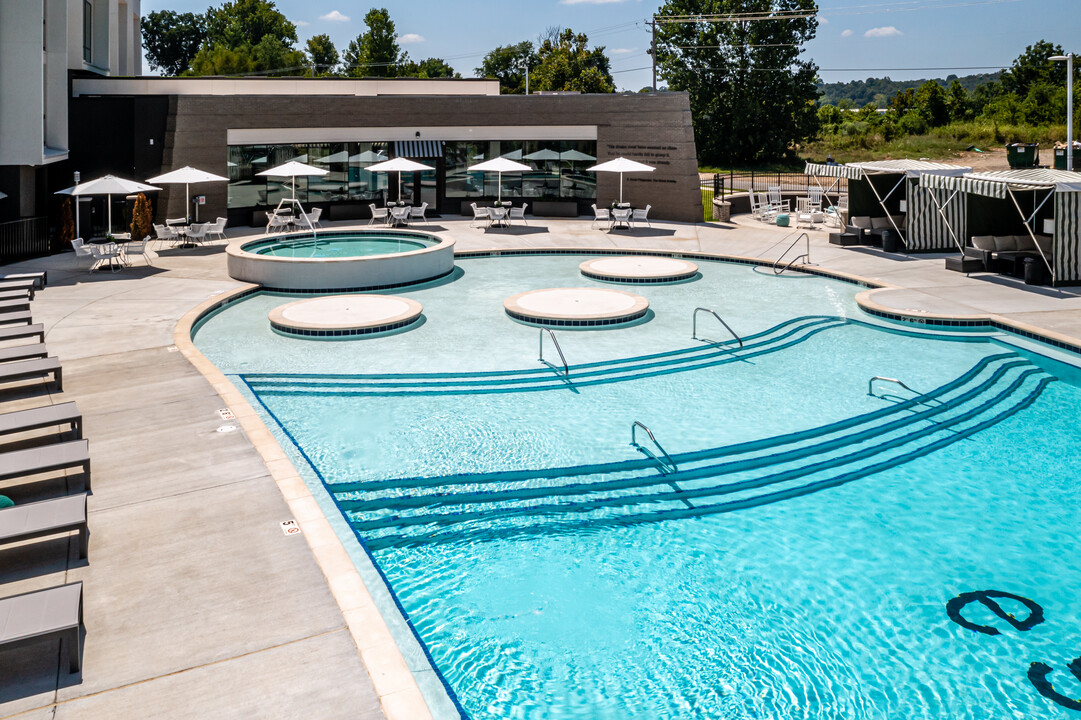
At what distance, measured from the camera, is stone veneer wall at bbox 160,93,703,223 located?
27.1 metres

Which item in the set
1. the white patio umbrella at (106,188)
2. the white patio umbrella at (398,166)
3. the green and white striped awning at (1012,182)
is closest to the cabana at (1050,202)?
the green and white striped awning at (1012,182)

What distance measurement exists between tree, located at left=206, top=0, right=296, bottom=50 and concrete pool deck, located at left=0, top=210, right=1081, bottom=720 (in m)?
108

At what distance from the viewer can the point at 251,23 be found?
110 m

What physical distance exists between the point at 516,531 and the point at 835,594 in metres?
3.06

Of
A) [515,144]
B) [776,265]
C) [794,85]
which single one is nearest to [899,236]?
[776,265]

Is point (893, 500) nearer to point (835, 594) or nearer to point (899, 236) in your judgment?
point (835, 594)

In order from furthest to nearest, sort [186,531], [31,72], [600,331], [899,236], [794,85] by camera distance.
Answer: [794,85] → [899,236] → [31,72] → [600,331] → [186,531]

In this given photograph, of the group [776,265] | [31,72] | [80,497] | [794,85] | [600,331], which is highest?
[794,85]

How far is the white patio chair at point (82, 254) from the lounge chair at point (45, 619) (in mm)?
16759

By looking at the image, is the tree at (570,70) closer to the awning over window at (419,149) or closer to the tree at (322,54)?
the tree at (322,54)

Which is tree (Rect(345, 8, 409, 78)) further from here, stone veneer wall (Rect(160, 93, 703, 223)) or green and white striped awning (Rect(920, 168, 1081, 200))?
green and white striped awning (Rect(920, 168, 1081, 200))

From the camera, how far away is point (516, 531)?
8.44m

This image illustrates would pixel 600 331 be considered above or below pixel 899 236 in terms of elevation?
below

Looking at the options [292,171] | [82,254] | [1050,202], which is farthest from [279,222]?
[1050,202]
